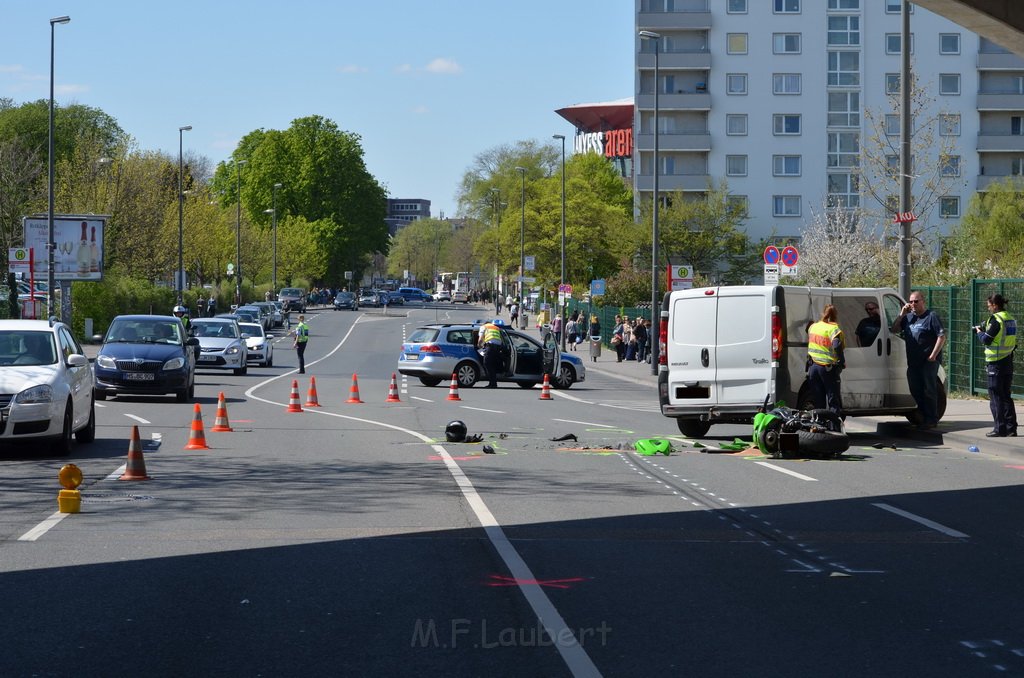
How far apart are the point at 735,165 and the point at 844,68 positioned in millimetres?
8777

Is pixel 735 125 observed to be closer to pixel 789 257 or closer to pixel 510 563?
pixel 789 257

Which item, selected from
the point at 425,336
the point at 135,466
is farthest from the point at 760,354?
the point at 425,336

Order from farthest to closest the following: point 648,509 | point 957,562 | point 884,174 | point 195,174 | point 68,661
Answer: point 195,174, point 884,174, point 648,509, point 957,562, point 68,661

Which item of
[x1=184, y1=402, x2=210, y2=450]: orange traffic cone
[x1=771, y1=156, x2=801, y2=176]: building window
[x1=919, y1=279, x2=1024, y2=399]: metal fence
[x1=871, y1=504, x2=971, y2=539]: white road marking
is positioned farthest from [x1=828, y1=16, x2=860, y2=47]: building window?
[x1=871, y1=504, x2=971, y2=539]: white road marking

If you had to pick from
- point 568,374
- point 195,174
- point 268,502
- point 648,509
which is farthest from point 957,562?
point 195,174

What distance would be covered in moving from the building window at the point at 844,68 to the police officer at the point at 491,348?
193 feet

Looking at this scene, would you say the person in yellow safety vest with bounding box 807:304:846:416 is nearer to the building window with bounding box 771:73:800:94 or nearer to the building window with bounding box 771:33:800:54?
the building window with bounding box 771:73:800:94

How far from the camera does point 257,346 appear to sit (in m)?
47.4

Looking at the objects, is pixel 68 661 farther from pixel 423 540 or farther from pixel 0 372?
pixel 0 372

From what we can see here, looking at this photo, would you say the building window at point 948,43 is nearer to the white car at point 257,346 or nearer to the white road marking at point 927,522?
the white car at point 257,346

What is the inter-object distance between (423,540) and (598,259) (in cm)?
7940

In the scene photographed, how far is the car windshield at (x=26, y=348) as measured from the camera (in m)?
→ 16.8

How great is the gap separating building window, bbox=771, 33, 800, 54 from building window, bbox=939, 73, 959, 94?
29.0 feet

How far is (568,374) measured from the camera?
35938 mm
